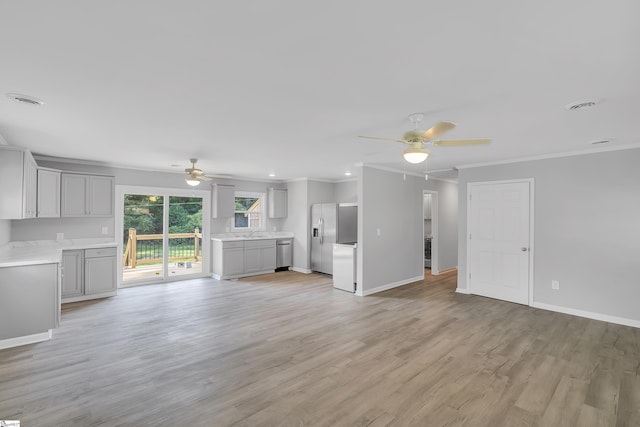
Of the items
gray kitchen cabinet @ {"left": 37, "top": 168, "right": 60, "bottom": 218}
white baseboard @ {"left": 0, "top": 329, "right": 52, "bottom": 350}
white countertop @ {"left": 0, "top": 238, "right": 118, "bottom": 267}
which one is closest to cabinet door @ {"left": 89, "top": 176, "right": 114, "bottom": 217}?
gray kitchen cabinet @ {"left": 37, "top": 168, "right": 60, "bottom": 218}

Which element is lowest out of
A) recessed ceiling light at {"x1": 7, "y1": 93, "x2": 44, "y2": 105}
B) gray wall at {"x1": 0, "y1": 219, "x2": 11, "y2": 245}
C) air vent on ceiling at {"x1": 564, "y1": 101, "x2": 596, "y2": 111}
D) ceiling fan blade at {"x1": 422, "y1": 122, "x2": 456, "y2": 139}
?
gray wall at {"x1": 0, "y1": 219, "x2": 11, "y2": 245}

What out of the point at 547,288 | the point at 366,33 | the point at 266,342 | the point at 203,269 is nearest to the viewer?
the point at 366,33

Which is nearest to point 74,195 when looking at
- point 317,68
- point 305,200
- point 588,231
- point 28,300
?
point 28,300

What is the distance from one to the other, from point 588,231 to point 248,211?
6.84 meters

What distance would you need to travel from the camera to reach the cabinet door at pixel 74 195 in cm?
532

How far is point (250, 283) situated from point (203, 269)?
143cm

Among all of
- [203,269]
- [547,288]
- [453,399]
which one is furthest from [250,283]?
[547,288]

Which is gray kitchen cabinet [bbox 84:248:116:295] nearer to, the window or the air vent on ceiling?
the window

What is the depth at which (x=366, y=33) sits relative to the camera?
64.4 inches

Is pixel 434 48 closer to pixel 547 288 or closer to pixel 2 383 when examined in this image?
pixel 2 383

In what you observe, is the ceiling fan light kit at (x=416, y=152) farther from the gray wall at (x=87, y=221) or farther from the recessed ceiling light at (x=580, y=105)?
the gray wall at (x=87, y=221)

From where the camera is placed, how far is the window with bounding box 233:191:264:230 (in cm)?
791

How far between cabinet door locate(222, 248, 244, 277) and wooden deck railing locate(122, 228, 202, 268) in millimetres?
795

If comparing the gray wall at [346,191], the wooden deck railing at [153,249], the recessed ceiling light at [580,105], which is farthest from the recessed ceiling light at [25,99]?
the gray wall at [346,191]
